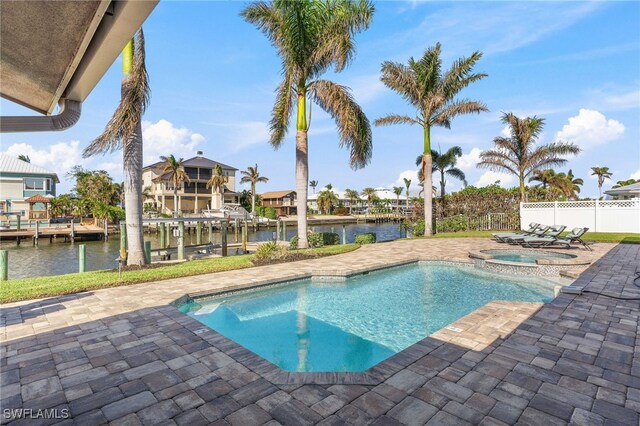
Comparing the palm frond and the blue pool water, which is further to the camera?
the palm frond

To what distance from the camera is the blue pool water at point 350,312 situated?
5.25m

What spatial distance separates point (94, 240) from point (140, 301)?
98.7 ft

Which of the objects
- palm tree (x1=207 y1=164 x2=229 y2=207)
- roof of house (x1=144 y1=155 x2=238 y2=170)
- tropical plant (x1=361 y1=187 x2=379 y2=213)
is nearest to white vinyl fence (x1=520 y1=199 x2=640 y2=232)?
palm tree (x1=207 y1=164 x2=229 y2=207)

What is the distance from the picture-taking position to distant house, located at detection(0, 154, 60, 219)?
124ft

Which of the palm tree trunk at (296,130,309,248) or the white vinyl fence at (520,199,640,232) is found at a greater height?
the palm tree trunk at (296,130,309,248)

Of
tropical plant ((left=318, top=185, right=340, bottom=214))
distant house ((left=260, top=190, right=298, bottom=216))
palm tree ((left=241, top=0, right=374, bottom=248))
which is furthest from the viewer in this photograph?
tropical plant ((left=318, top=185, right=340, bottom=214))

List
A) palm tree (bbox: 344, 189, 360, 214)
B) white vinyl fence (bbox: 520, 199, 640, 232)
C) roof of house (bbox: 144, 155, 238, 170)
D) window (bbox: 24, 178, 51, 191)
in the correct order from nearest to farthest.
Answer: white vinyl fence (bbox: 520, 199, 640, 232)
window (bbox: 24, 178, 51, 191)
roof of house (bbox: 144, 155, 238, 170)
palm tree (bbox: 344, 189, 360, 214)

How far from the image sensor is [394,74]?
19.1m

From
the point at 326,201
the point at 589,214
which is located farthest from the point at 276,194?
the point at 589,214

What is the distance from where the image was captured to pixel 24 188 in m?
39.4

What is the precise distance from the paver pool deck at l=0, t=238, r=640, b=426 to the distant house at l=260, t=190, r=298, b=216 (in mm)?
63258

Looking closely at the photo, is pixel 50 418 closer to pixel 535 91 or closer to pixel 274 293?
pixel 274 293

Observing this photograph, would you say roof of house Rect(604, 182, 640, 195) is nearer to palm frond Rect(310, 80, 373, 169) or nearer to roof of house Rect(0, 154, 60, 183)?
palm frond Rect(310, 80, 373, 169)

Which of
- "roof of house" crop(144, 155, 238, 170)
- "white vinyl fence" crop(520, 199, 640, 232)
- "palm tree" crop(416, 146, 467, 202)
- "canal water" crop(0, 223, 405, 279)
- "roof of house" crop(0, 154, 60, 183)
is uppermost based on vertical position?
"roof of house" crop(144, 155, 238, 170)
